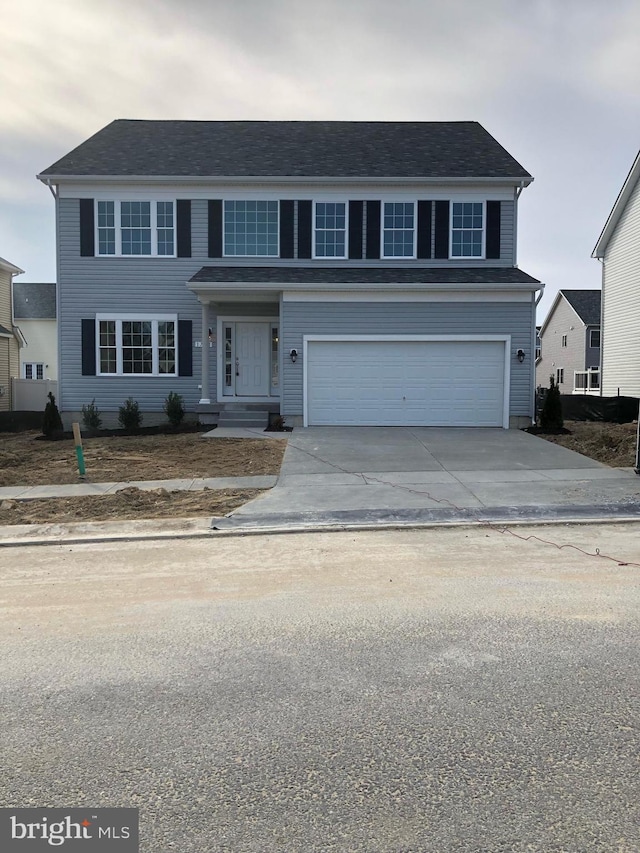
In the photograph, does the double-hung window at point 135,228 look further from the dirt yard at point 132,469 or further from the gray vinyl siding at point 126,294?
the dirt yard at point 132,469

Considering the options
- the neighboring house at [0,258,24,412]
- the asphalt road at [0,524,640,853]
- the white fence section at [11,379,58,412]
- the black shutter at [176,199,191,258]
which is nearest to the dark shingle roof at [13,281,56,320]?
the neighboring house at [0,258,24,412]

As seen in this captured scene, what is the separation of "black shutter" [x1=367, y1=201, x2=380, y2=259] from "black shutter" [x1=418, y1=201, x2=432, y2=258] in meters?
1.22

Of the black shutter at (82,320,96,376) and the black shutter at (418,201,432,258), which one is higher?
the black shutter at (418,201,432,258)

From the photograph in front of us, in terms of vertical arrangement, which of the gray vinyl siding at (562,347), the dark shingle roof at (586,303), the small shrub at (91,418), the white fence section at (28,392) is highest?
the dark shingle roof at (586,303)

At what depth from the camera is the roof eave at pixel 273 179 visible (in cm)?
1819

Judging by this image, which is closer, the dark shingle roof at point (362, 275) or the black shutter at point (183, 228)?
the dark shingle roof at point (362, 275)

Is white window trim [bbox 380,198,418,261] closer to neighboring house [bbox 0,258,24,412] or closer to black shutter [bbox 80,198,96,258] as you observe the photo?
black shutter [bbox 80,198,96,258]

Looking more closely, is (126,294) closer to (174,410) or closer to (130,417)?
(130,417)

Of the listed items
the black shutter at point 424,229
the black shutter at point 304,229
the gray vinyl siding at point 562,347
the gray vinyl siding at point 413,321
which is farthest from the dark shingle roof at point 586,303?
the black shutter at point 304,229

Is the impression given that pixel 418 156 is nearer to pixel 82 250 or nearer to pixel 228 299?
pixel 228 299

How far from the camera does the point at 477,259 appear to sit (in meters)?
18.4

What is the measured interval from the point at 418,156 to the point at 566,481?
42.9 ft

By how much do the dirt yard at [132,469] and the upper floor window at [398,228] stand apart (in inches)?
294

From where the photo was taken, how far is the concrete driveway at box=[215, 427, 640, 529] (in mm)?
8203
